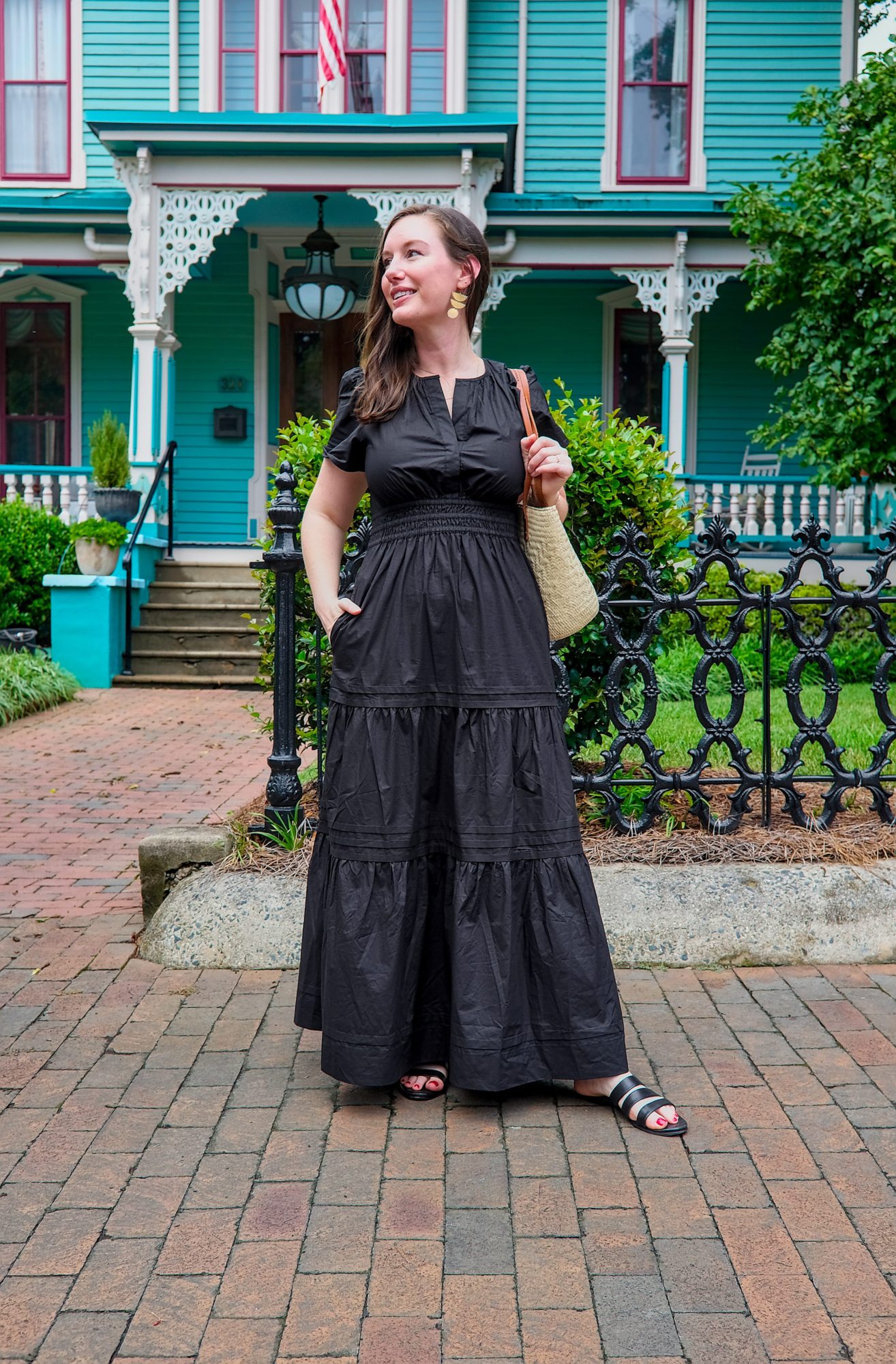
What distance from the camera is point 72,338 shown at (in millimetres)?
14781

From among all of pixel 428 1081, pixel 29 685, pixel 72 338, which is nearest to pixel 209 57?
pixel 72 338

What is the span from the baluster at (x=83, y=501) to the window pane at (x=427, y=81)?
5249 mm

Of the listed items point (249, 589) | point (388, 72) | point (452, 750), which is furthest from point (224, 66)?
point (452, 750)

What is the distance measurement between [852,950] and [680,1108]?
49.3 inches

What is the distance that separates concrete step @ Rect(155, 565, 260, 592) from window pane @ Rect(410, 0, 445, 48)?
5.98 meters

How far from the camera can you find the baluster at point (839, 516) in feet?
42.4

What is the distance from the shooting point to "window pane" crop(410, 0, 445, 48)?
13.5 m

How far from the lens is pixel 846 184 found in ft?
35.7

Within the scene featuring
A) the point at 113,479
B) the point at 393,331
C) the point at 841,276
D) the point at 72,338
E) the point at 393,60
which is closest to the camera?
the point at 393,331

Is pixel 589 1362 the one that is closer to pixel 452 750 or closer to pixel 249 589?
pixel 452 750

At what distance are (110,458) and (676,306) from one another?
19.0 ft

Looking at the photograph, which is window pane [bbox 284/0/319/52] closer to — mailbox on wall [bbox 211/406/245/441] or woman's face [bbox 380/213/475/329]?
mailbox on wall [bbox 211/406/245/441]

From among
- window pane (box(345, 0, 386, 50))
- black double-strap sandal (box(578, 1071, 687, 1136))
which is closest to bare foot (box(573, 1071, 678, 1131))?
black double-strap sandal (box(578, 1071, 687, 1136))

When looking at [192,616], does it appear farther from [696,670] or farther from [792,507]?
[696,670]
